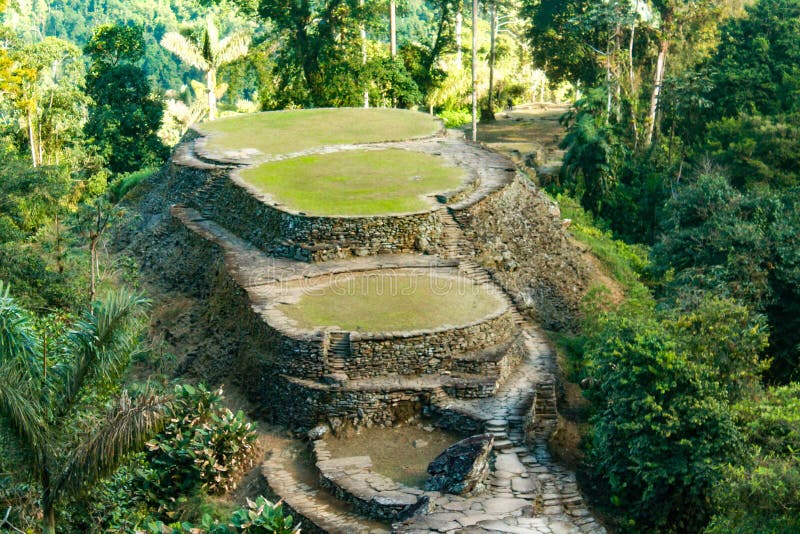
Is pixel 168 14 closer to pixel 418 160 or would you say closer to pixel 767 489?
pixel 418 160

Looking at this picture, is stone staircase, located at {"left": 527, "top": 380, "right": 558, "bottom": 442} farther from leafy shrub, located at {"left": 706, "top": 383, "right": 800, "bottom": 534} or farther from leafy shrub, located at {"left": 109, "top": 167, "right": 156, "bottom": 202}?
leafy shrub, located at {"left": 109, "top": 167, "right": 156, "bottom": 202}

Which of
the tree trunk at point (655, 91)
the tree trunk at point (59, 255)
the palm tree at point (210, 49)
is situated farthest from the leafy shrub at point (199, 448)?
the tree trunk at point (655, 91)

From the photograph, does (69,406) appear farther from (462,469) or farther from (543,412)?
(543,412)

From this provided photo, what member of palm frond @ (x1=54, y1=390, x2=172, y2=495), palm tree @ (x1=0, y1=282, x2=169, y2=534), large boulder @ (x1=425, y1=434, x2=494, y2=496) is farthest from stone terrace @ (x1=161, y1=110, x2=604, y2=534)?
palm tree @ (x1=0, y1=282, x2=169, y2=534)

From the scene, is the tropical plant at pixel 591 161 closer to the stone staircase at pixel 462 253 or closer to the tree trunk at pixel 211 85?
the stone staircase at pixel 462 253

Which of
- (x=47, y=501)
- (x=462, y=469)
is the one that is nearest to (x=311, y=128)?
(x=462, y=469)

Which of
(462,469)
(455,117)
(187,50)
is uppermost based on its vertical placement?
(187,50)
